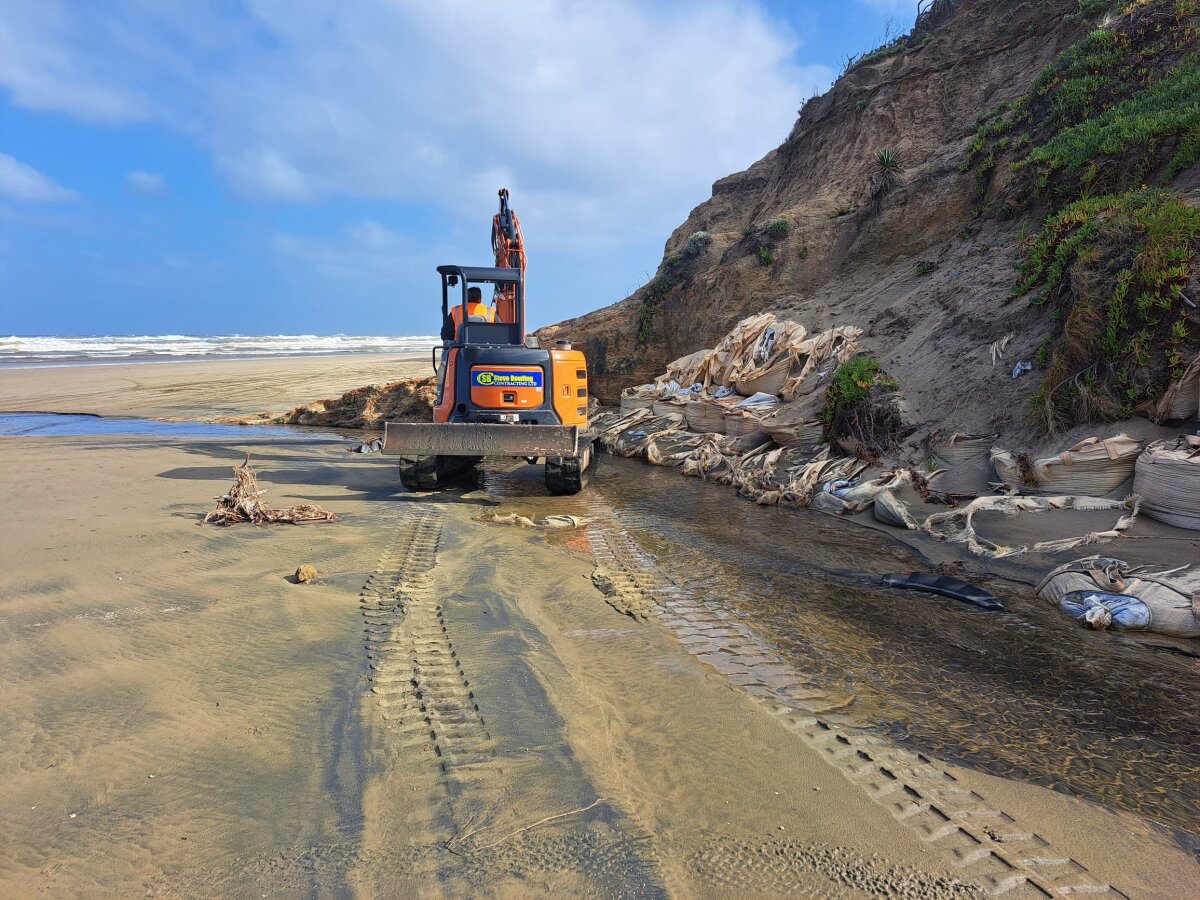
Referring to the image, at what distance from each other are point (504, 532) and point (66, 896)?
517 centimetres

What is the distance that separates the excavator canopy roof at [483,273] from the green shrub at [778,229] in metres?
9.09

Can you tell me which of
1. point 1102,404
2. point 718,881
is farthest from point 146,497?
point 1102,404

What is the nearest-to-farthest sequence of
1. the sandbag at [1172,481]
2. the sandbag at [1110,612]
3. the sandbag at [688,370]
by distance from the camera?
1. the sandbag at [1110,612]
2. the sandbag at [1172,481]
3. the sandbag at [688,370]

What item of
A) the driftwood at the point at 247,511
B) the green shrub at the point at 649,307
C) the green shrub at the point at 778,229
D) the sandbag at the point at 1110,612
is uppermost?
the green shrub at the point at 778,229

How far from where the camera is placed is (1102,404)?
22.5 feet

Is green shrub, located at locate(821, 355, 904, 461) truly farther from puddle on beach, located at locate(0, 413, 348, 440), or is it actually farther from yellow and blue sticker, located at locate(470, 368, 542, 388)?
puddle on beach, located at locate(0, 413, 348, 440)

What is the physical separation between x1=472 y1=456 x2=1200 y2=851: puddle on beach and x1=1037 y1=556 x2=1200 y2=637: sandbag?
0.25 m

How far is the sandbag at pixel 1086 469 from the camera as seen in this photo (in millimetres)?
Result: 6297

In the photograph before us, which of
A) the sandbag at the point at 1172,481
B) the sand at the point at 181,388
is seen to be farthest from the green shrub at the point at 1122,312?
the sand at the point at 181,388

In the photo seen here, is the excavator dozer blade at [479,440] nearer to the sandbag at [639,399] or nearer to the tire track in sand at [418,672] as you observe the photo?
the tire track in sand at [418,672]

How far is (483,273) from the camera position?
10.0m

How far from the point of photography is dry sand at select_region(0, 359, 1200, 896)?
242 centimetres

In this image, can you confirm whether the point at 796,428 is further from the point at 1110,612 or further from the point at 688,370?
the point at 1110,612

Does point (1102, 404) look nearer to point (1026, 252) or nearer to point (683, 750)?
point (1026, 252)
